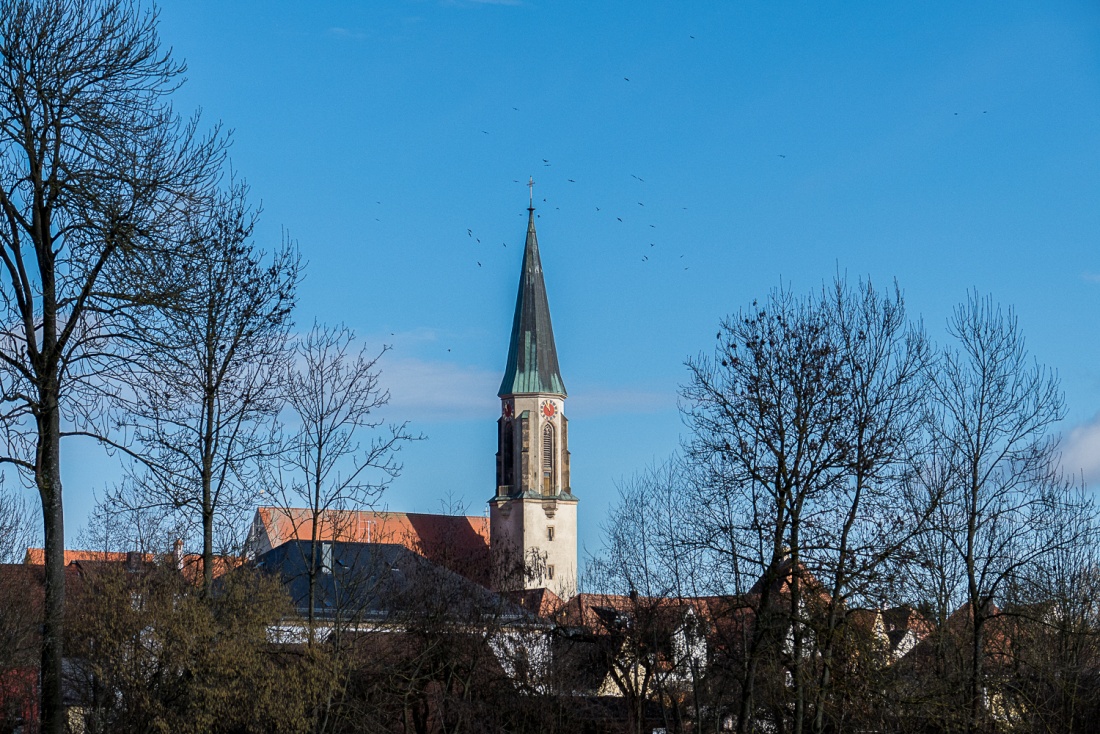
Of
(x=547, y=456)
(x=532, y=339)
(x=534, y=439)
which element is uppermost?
(x=532, y=339)

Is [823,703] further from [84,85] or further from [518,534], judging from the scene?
[518,534]

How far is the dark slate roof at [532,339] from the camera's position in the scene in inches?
3649

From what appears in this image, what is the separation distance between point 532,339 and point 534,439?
24.3ft

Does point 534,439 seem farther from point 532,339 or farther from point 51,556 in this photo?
point 51,556

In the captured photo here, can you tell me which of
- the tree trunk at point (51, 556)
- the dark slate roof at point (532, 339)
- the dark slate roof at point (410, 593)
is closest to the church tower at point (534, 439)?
the dark slate roof at point (532, 339)

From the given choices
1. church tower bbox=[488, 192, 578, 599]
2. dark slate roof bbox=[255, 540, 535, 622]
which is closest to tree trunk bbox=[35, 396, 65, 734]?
dark slate roof bbox=[255, 540, 535, 622]

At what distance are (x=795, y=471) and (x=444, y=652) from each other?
947cm

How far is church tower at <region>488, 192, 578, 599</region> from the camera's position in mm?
91812

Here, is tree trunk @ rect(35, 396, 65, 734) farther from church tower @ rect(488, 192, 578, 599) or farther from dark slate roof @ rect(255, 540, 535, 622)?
church tower @ rect(488, 192, 578, 599)

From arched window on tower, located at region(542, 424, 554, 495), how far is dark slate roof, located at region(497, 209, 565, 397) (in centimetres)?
294

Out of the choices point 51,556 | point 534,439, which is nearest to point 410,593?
point 51,556

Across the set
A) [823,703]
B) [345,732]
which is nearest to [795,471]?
[823,703]

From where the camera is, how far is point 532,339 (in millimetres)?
93625

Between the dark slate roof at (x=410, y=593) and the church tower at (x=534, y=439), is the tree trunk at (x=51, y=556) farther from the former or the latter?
the church tower at (x=534, y=439)
